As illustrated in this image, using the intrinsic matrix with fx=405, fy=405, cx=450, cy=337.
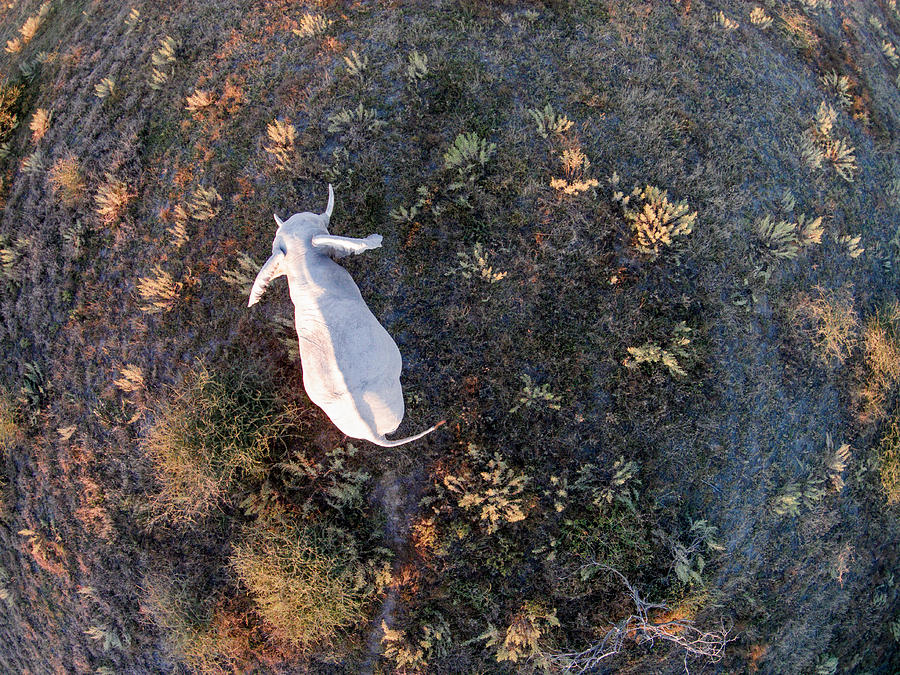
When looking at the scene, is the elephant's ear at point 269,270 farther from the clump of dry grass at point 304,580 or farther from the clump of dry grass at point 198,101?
the clump of dry grass at point 198,101

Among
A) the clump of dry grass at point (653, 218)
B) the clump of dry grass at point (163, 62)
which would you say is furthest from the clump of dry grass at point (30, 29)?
the clump of dry grass at point (653, 218)

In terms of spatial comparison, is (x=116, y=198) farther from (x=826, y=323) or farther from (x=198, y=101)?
(x=826, y=323)

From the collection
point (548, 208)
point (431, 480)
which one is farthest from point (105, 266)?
point (548, 208)

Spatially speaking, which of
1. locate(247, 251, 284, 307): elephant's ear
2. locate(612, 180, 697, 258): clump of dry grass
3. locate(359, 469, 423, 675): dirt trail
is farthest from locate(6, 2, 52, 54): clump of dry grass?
locate(612, 180, 697, 258): clump of dry grass

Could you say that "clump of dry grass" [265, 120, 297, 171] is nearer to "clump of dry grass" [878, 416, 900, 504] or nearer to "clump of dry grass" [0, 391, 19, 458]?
"clump of dry grass" [0, 391, 19, 458]

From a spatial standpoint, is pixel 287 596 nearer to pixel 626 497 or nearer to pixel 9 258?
pixel 626 497
